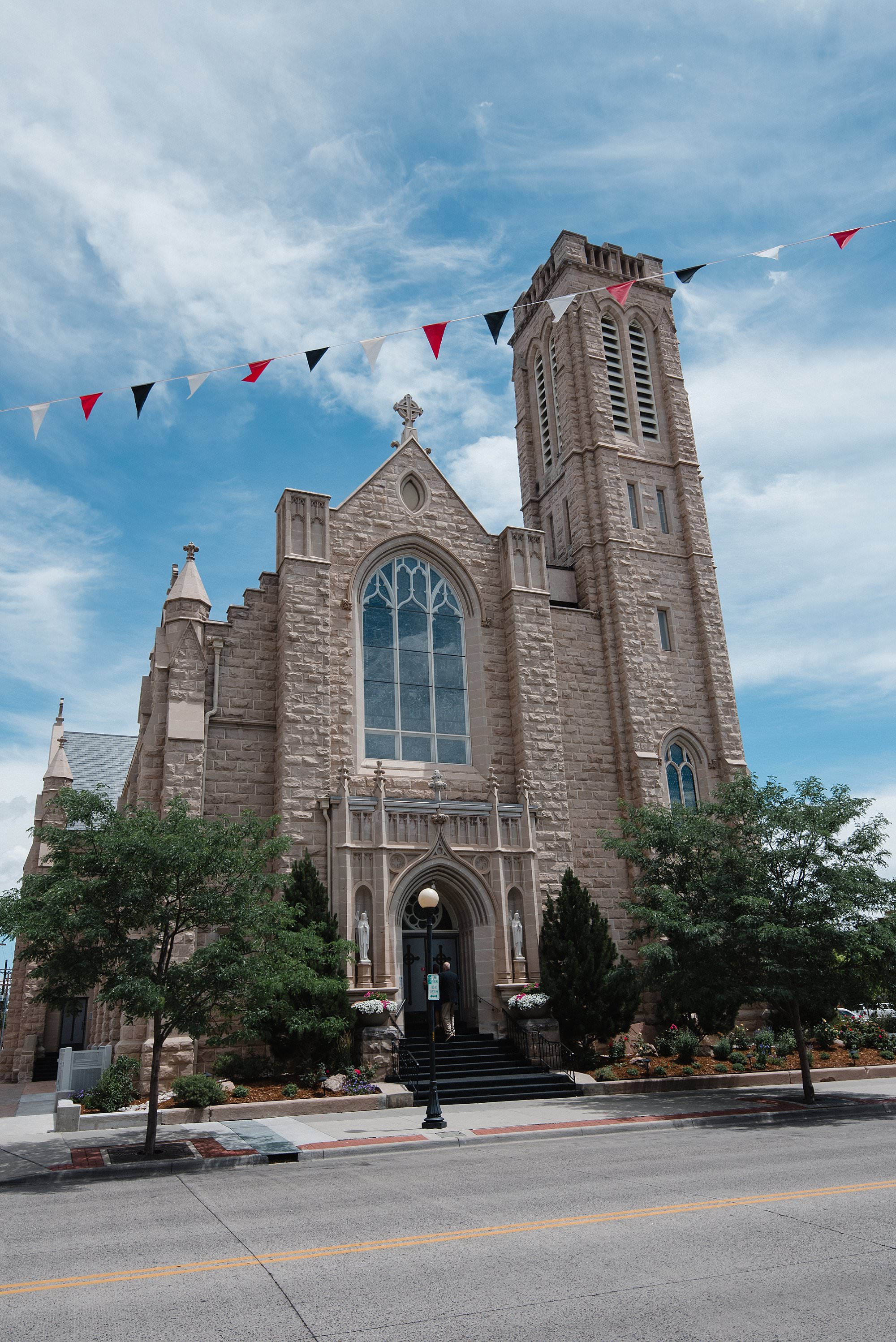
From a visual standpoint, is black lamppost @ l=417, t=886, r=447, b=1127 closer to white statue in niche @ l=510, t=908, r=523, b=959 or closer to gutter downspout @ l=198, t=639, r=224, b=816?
white statue in niche @ l=510, t=908, r=523, b=959

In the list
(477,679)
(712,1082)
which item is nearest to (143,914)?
(712,1082)

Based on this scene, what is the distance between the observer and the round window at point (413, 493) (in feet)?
84.8

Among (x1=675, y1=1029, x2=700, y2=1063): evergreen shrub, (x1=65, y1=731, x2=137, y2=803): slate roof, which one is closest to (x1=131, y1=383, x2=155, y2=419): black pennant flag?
(x1=675, y1=1029, x2=700, y2=1063): evergreen shrub

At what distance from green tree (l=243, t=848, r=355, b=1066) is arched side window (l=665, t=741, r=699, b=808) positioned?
10841mm

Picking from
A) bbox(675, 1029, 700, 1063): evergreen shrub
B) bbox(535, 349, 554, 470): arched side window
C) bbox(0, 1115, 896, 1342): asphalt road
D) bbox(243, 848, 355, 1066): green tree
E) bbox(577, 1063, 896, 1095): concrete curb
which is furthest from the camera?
bbox(535, 349, 554, 470): arched side window

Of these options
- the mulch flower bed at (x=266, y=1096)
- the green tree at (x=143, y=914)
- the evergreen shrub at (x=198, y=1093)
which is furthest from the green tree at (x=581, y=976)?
the green tree at (x=143, y=914)

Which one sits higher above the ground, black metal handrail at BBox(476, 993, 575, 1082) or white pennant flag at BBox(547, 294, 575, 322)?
white pennant flag at BBox(547, 294, 575, 322)

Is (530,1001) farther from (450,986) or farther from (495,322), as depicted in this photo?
(495,322)

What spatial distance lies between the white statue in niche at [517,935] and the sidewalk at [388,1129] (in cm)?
386

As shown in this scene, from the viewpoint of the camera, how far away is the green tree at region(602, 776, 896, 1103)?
16.5 metres

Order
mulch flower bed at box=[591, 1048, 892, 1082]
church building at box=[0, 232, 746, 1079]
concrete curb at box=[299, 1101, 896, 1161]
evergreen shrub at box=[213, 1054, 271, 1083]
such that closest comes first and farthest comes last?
concrete curb at box=[299, 1101, 896, 1161], evergreen shrub at box=[213, 1054, 271, 1083], mulch flower bed at box=[591, 1048, 892, 1082], church building at box=[0, 232, 746, 1079]

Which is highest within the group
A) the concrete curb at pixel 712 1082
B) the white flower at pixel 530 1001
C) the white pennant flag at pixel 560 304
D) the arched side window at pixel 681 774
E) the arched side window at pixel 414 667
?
the white pennant flag at pixel 560 304

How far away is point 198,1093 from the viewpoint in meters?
16.2

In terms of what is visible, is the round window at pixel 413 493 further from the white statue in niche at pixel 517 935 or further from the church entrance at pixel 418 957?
the white statue in niche at pixel 517 935
